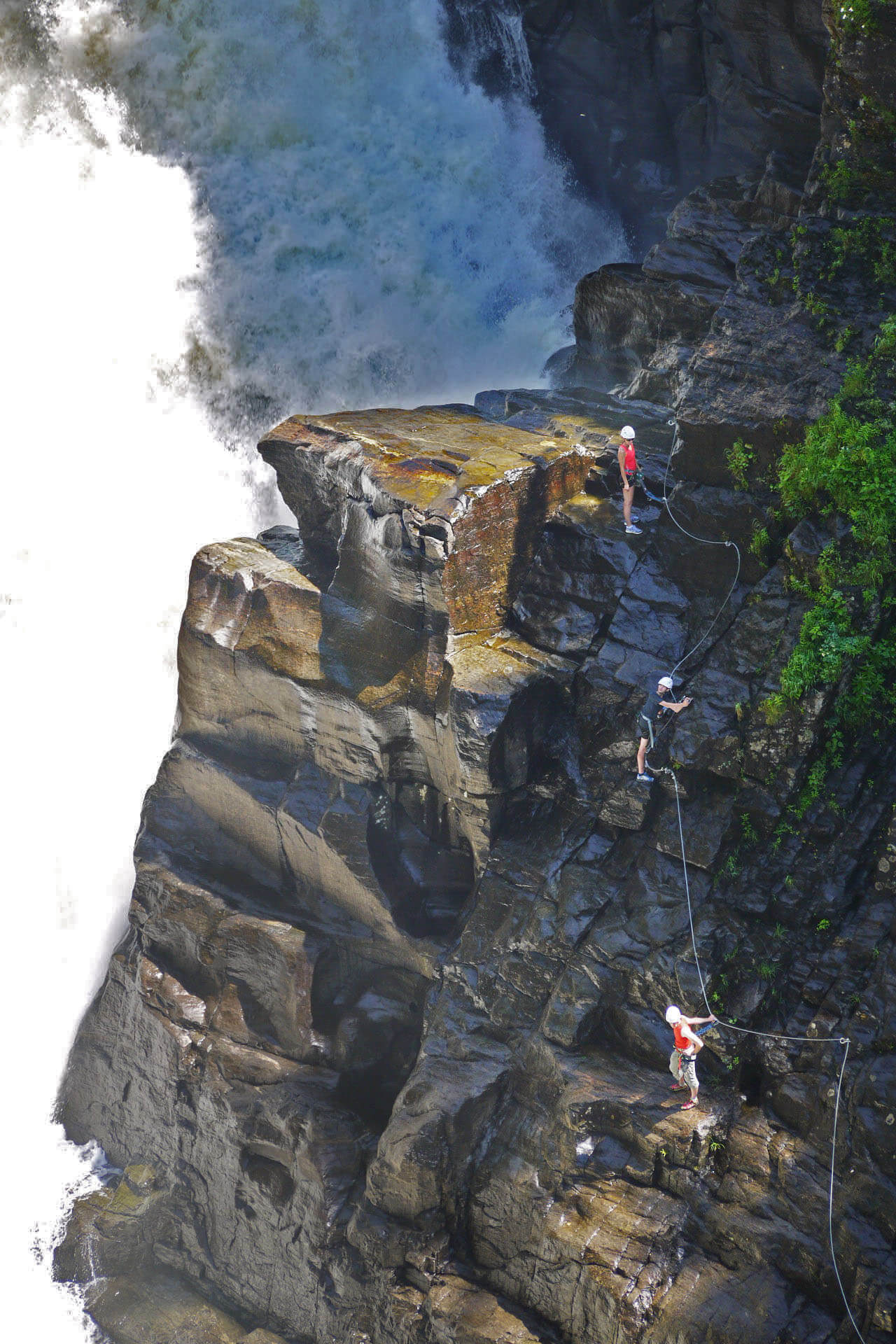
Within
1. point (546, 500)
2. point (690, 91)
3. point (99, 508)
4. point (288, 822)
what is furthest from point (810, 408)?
point (99, 508)

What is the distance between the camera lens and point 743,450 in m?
13.4

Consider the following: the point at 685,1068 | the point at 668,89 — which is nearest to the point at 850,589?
the point at 685,1068

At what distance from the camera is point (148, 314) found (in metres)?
23.0

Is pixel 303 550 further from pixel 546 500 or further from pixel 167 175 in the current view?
pixel 167 175

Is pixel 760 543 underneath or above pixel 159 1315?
above

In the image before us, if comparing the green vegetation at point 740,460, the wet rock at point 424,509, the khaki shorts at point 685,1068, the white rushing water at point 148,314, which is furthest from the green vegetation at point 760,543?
the white rushing water at point 148,314

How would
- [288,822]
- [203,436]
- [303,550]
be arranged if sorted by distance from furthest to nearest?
1. [203,436]
2. [303,550]
3. [288,822]

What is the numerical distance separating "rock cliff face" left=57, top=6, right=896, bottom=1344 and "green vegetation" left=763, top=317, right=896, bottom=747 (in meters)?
0.24

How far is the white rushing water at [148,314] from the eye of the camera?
73.6 feet

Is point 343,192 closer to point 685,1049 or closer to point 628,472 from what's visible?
point 628,472

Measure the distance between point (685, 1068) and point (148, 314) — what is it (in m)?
18.6

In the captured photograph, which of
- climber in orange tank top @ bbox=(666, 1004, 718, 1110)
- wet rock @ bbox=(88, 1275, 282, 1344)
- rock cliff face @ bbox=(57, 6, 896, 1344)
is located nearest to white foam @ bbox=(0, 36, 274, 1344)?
rock cliff face @ bbox=(57, 6, 896, 1344)

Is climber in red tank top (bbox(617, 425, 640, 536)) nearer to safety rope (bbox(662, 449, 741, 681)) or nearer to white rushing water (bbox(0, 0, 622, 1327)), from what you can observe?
safety rope (bbox(662, 449, 741, 681))

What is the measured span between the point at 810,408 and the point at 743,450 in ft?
2.97
